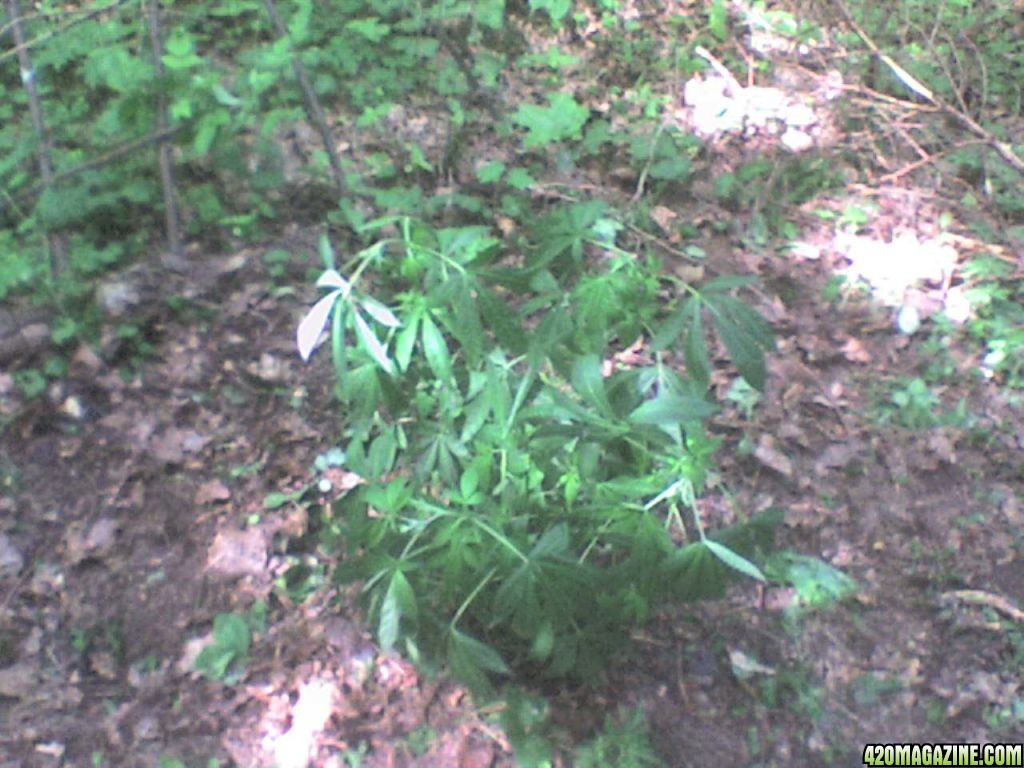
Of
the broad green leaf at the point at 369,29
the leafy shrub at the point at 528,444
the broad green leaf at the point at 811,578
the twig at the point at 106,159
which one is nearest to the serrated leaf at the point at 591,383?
the leafy shrub at the point at 528,444

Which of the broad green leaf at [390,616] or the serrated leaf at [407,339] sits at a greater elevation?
the serrated leaf at [407,339]

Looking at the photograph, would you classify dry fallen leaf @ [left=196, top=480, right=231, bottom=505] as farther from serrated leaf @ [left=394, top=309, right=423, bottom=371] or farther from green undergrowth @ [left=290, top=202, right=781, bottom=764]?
serrated leaf @ [left=394, top=309, right=423, bottom=371]

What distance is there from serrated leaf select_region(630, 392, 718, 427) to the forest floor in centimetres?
108

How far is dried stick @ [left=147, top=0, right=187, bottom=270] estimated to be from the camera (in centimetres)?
372

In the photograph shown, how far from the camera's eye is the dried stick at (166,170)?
3.72 meters

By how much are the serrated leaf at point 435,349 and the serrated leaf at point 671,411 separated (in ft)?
1.38

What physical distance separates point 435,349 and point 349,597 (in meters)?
1.18

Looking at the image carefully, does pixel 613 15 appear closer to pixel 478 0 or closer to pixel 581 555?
pixel 478 0

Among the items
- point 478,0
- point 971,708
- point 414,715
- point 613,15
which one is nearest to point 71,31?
point 478,0

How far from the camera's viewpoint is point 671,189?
460 centimetres

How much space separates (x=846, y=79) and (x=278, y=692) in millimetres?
3910

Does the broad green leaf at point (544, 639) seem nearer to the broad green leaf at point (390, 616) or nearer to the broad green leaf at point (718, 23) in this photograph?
the broad green leaf at point (390, 616)

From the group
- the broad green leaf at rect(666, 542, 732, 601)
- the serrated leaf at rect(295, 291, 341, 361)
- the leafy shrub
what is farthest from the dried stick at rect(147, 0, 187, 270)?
the broad green leaf at rect(666, 542, 732, 601)

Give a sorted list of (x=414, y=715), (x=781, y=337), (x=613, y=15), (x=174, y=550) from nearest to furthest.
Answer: (x=414, y=715) → (x=174, y=550) → (x=781, y=337) → (x=613, y=15)
